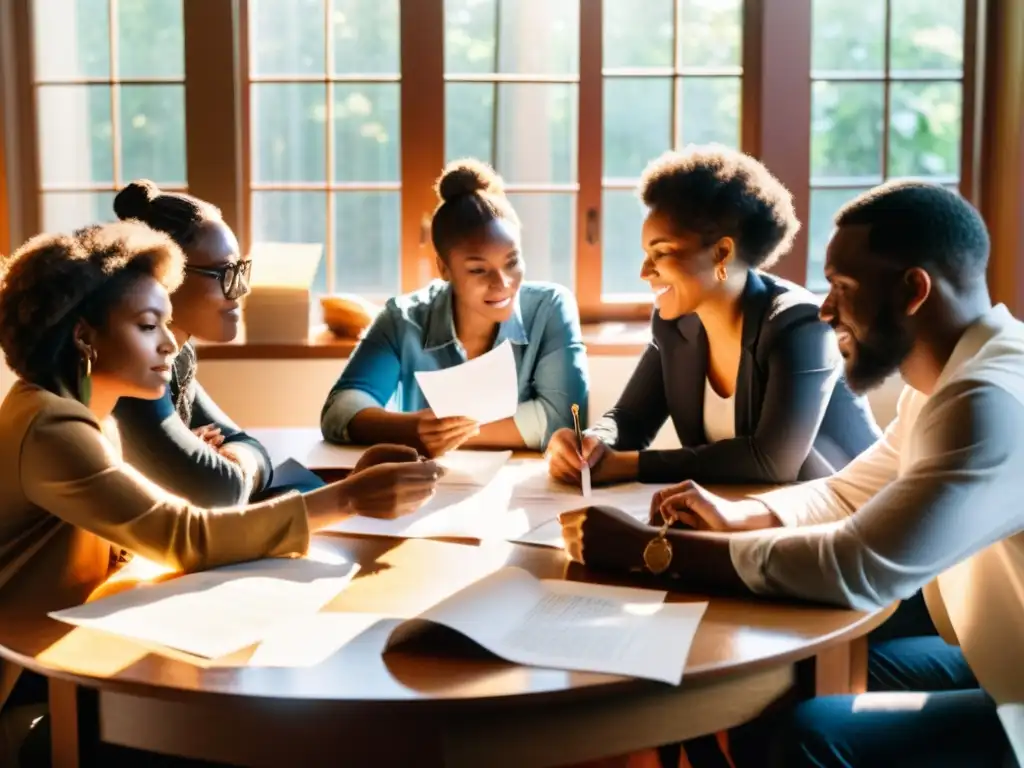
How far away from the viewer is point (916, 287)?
1.55 meters

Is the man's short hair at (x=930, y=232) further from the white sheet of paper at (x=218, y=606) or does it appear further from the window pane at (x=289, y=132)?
the window pane at (x=289, y=132)

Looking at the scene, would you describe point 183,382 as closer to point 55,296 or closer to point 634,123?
point 55,296

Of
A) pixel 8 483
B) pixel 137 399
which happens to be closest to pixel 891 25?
pixel 137 399

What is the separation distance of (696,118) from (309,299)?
1.32m

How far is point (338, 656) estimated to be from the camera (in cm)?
128

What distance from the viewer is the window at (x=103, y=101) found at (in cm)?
376

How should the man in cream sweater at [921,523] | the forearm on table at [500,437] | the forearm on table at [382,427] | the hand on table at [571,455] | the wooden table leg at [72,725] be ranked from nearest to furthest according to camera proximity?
the wooden table leg at [72,725], the man in cream sweater at [921,523], the hand on table at [571,455], the forearm on table at [382,427], the forearm on table at [500,437]

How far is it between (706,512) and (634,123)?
229 cm

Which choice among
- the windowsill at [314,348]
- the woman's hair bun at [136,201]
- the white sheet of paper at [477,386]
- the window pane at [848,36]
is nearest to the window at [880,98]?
the window pane at [848,36]

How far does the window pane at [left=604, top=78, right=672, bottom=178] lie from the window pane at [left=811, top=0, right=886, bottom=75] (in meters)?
0.48

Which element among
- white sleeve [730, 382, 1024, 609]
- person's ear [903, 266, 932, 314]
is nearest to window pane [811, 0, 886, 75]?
person's ear [903, 266, 932, 314]

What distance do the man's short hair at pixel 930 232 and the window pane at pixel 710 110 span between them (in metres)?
2.25

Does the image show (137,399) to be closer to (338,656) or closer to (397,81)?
(338,656)

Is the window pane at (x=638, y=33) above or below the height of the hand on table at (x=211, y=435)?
above
